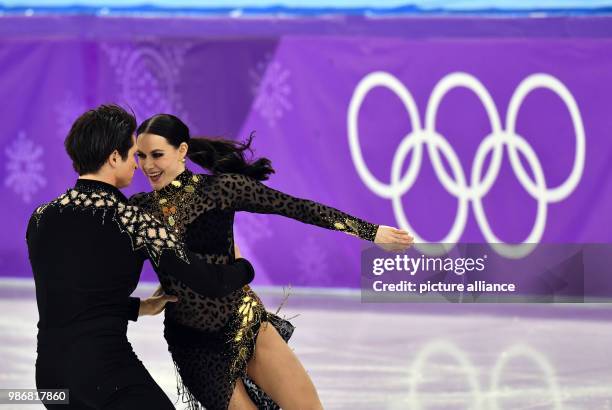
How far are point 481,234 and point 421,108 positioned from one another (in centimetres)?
114

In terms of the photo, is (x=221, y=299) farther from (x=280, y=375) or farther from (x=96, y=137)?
(x=96, y=137)

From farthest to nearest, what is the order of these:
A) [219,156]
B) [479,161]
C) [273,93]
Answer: [273,93] → [479,161] → [219,156]

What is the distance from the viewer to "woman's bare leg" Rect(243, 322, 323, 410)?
360 centimetres

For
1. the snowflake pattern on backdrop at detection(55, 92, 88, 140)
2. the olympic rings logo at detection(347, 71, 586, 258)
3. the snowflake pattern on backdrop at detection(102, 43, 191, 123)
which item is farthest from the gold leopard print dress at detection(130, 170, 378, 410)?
the snowflake pattern on backdrop at detection(55, 92, 88, 140)

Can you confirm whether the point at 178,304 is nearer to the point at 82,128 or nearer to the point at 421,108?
the point at 82,128

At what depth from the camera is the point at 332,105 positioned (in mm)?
8734

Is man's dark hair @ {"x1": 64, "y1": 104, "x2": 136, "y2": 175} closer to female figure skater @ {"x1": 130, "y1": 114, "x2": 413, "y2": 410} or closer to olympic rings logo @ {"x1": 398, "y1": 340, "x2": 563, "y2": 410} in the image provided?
female figure skater @ {"x1": 130, "y1": 114, "x2": 413, "y2": 410}

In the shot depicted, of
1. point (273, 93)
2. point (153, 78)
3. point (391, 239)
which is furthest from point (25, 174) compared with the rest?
point (391, 239)

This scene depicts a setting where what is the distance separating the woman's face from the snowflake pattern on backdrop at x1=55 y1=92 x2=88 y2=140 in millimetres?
5491

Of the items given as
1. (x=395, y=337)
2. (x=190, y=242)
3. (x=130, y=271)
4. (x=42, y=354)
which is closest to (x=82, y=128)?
(x=130, y=271)

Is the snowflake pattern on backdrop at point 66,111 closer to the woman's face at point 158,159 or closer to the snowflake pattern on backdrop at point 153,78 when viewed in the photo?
the snowflake pattern on backdrop at point 153,78

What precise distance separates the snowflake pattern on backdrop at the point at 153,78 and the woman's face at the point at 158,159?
209 inches

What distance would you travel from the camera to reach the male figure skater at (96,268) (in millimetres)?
2795

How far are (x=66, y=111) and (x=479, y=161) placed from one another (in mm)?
3551
